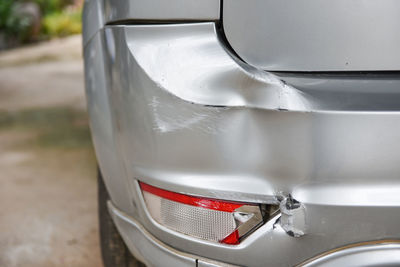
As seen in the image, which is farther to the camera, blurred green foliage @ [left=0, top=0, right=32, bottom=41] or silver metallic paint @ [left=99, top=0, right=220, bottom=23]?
blurred green foliage @ [left=0, top=0, right=32, bottom=41]

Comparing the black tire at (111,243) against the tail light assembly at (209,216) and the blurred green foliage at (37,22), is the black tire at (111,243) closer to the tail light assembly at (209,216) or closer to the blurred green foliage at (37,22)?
the tail light assembly at (209,216)

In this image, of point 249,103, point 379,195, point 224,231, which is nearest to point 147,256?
point 224,231

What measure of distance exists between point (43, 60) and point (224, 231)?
7.72 metres

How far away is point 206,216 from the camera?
1263 millimetres

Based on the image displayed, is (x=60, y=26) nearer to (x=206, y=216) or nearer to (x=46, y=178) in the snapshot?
(x=46, y=178)

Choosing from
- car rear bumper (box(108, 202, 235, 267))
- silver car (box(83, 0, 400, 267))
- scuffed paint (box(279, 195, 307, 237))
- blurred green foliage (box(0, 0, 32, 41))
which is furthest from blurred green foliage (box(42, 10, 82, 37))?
scuffed paint (box(279, 195, 307, 237))

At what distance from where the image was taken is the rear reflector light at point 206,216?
123 centimetres

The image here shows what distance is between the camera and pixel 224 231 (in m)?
1.25

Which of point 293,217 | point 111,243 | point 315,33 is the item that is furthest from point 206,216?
point 111,243

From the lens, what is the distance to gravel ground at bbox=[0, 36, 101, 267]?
7.75 ft

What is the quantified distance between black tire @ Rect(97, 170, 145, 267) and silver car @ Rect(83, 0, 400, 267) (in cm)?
54

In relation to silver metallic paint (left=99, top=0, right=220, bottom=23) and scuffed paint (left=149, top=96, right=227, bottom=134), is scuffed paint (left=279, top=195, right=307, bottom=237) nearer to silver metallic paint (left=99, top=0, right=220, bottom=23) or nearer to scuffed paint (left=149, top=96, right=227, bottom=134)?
scuffed paint (left=149, top=96, right=227, bottom=134)

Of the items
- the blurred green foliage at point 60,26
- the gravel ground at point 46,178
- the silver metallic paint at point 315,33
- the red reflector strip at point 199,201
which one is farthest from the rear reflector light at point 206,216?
the blurred green foliage at point 60,26

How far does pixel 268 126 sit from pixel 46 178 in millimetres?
2345
